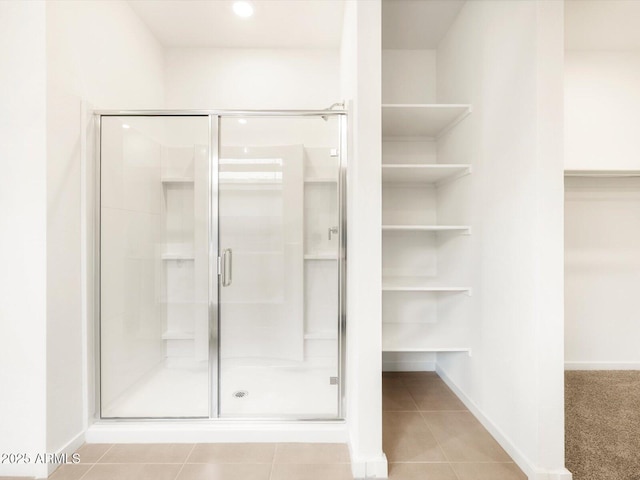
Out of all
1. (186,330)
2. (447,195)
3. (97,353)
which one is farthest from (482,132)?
(97,353)

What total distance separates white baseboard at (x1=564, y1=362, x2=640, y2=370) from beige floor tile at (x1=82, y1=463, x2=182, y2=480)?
302 centimetres

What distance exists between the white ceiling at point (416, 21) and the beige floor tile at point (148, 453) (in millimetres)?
2947

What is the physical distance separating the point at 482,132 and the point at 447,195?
59cm

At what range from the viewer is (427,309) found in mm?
2658

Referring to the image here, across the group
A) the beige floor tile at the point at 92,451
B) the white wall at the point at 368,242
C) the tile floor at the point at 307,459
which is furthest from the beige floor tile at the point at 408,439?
the beige floor tile at the point at 92,451

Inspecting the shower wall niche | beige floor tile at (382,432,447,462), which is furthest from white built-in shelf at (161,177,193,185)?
beige floor tile at (382,432,447,462)

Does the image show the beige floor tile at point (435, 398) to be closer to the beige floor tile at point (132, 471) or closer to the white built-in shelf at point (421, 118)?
the beige floor tile at point (132, 471)

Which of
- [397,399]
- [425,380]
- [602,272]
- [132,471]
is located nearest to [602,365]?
[602,272]

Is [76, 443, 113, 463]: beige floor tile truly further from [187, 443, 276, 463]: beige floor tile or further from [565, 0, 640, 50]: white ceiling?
[565, 0, 640, 50]: white ceiling

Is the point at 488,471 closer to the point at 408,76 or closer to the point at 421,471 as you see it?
the point at 421,471

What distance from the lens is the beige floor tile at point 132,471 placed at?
60.5 inches

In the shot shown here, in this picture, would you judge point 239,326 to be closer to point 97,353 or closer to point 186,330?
point 186,330

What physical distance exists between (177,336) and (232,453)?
733mm

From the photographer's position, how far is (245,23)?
2445mm
